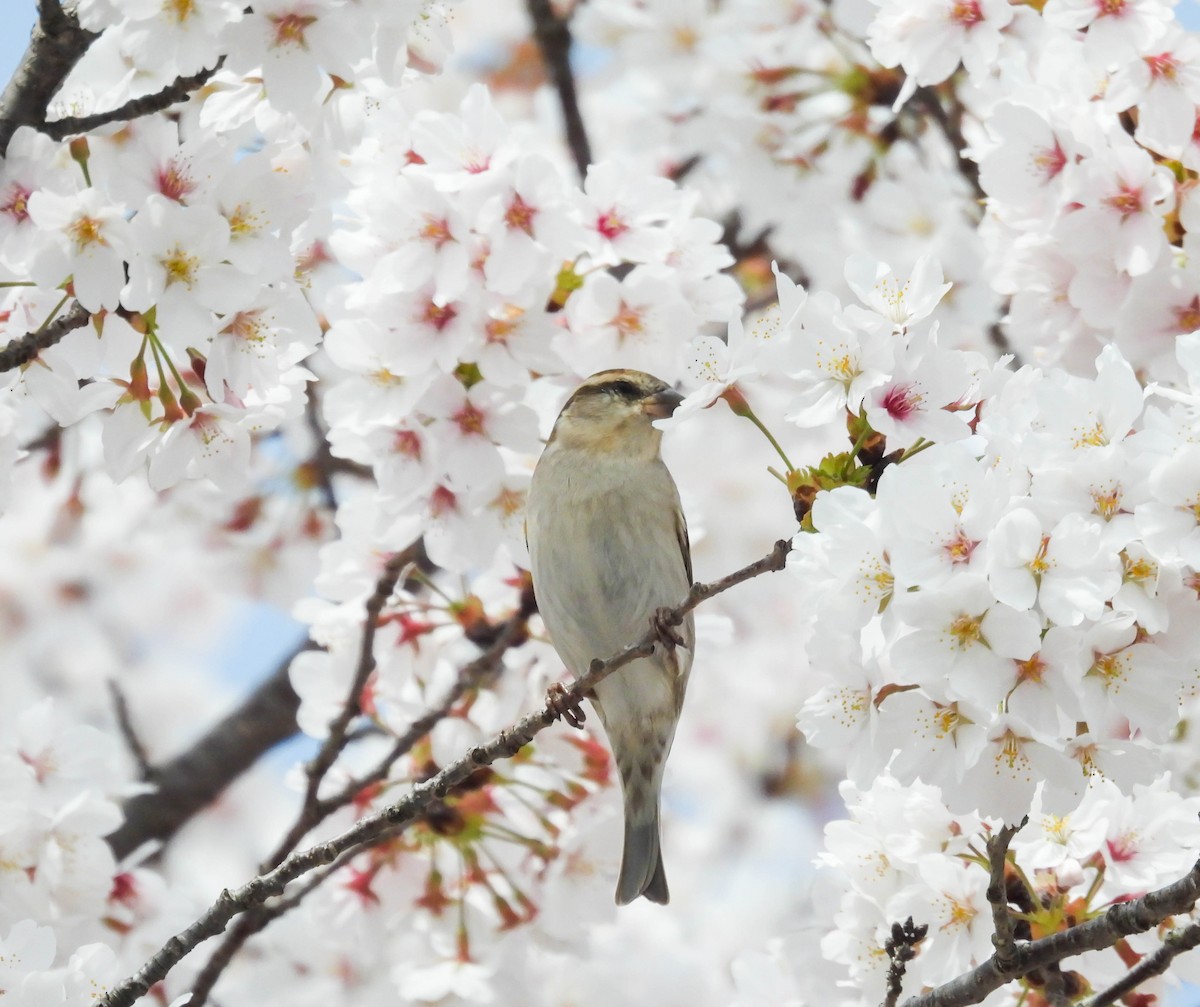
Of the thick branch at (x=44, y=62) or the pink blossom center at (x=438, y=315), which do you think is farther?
the pink blossom center at (x=438, y=315)

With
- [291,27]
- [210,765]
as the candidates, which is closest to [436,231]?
[291,27]

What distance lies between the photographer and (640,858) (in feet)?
12.6

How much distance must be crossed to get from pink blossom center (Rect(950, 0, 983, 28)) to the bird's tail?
206 centimetres

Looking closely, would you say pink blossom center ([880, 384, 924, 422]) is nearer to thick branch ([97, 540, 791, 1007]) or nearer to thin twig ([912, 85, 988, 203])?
thick branch ([97, 540, 791, 1007])

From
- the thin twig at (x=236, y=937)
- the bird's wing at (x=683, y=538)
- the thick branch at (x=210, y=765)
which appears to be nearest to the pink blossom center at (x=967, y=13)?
the bird's wing at (x=683, y=538)

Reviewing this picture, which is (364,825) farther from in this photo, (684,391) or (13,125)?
(684,391)

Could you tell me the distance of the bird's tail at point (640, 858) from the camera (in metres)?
3.85

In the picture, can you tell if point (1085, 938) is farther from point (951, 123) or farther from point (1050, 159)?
point (951, 123)

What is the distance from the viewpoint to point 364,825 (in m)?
2.50

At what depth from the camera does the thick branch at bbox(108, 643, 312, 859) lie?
491 cm

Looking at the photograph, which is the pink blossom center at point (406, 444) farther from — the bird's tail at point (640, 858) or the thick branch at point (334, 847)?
the bird's tail at point (640, 858)

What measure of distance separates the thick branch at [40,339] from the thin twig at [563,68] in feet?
8.99

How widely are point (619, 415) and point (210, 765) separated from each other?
2.10 metres

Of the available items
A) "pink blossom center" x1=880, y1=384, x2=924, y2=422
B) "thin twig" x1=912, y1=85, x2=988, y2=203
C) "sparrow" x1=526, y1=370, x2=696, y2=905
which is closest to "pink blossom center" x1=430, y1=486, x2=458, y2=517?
"sparrow" x1=526, y1=370, x2=696, y2=905
